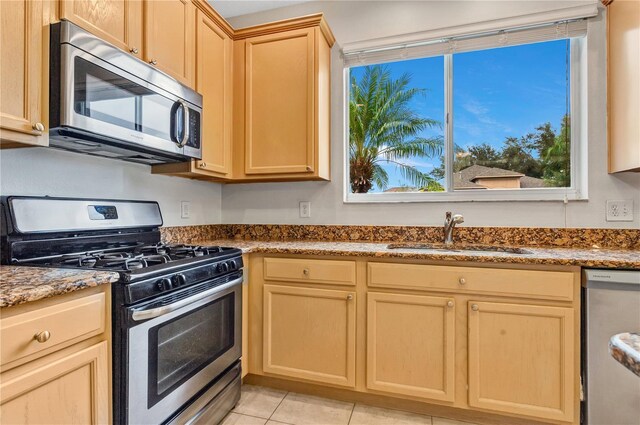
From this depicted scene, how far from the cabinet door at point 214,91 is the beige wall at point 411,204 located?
50 centimetres

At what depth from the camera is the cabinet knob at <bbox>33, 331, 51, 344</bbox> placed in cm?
91

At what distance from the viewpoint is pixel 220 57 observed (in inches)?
87.7

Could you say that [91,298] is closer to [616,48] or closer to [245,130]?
[245,130]

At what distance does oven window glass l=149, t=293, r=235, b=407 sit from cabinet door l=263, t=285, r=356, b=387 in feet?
0.97

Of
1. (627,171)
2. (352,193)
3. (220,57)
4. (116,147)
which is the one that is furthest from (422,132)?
(116,147)

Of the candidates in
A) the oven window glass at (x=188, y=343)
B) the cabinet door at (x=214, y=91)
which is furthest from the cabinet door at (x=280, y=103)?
the oven window glass at (x=188, y=343)

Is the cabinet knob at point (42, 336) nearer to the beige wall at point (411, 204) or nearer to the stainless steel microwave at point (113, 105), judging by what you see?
the stainless steel microwave at point (113, 105)

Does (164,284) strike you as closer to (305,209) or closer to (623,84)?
(305,209)

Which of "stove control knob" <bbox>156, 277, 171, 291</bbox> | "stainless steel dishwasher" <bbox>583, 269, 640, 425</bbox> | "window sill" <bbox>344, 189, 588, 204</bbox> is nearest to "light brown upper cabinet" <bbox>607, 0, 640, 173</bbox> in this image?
"window sill" <bbox>344, 189, 588, 204</bbox>

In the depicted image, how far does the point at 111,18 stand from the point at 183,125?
1.73 feet

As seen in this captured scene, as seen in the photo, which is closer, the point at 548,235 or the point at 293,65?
the point at 548,235

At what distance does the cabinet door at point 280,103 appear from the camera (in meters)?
2.23

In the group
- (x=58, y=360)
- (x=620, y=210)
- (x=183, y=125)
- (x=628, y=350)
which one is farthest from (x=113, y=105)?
(x=620, y=210)

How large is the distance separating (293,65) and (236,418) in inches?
83.7
